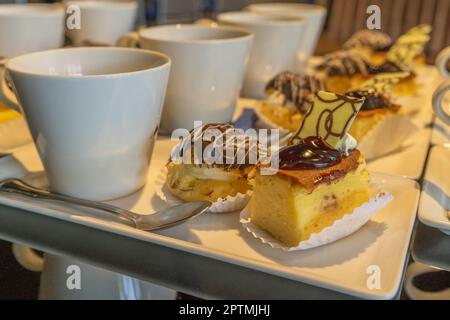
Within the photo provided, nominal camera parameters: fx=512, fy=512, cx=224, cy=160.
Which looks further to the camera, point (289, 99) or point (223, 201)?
point (289, 99)

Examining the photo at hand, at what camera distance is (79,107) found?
0.51m

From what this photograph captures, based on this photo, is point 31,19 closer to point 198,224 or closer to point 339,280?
point 198,224

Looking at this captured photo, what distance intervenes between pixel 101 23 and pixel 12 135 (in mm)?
367

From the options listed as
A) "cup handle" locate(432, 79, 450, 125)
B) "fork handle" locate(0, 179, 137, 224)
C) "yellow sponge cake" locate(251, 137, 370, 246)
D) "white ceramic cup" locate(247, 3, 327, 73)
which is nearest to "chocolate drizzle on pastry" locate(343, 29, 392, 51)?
"white ceramic cup" locate(247, 3, 327, 73)

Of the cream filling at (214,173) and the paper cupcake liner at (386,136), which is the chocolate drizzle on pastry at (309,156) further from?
the paper cupcake liner at (386,136)

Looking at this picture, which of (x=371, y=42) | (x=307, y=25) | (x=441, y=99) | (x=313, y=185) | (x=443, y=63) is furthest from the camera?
(x=371, y=42)

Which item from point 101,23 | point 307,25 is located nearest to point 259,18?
point 307,25

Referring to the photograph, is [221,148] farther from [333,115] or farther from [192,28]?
[192,28]

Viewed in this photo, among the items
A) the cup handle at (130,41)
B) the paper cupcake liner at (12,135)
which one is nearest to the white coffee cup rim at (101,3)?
the cup handle at (130,41)

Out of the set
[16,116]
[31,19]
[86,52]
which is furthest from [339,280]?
[31,19]

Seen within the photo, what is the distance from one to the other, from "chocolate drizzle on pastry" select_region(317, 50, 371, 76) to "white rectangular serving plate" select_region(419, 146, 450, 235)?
313 mm

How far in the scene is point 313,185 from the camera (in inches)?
18.7

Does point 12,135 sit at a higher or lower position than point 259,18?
lower
